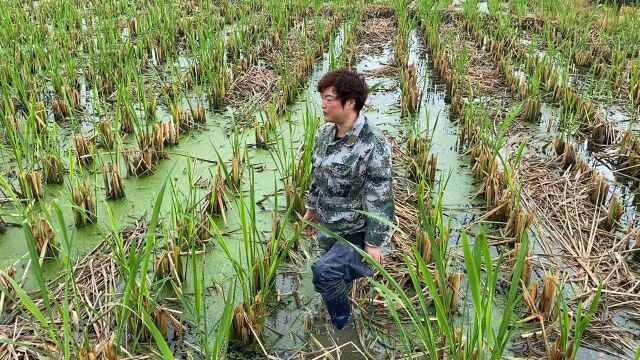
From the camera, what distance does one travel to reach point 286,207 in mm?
2859

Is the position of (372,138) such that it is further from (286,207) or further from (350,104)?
(286,207)

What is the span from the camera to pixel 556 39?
621cm

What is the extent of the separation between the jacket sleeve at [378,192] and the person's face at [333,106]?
161 mm

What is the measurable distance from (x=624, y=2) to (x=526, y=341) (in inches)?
326

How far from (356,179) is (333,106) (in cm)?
26

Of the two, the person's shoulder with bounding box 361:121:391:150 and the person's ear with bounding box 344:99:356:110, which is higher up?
the person's ear with bounding box 344:99:356:110

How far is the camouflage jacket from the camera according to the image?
183 centimetres

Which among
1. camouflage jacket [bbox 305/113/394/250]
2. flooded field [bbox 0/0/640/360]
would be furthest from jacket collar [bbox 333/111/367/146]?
flooded field [bbox 0/0/640/360]

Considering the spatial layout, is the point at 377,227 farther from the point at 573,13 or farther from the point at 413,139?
the point at 573,13

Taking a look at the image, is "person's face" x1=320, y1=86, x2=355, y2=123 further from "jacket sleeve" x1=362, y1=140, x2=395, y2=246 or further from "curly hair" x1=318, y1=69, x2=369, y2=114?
"jacket sleeve" x1=362, y1=140, x2=395, y2=246

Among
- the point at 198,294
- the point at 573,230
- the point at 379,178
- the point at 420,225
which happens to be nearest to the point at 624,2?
the point at 573,230

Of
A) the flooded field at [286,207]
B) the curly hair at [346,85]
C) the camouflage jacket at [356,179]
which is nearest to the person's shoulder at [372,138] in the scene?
the camouflage jacket at [356,179]

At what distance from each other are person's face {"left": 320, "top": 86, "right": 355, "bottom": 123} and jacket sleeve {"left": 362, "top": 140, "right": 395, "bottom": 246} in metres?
0.16

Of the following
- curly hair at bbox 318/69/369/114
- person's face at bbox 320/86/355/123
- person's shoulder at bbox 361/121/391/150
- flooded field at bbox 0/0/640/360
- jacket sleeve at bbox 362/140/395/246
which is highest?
curly hair at bbox 318/69/369/114
